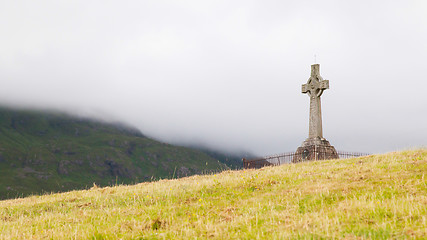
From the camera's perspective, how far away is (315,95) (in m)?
31.8

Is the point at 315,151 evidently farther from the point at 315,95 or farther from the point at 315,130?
the point at 315,95

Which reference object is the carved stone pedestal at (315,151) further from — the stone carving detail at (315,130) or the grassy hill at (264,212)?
the grassy hill at (264,212)

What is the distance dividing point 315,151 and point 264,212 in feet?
67.6

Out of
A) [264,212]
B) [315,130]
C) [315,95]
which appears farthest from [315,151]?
[264,212]

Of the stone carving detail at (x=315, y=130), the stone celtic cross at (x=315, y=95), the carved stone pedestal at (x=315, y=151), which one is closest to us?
the carved stone pedestal at (x=315, y=151)

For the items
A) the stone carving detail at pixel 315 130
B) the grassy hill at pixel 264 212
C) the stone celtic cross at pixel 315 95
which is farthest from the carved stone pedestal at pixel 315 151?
the grassy hill at pixel 264 212

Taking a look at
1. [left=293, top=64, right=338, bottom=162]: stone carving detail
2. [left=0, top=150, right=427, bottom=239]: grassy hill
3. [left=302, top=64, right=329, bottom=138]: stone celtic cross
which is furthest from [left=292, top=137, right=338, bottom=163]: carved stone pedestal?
[left=0, top=150, right=427, bottom=239]: grassy hill

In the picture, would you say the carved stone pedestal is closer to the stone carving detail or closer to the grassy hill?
the stone carving detail

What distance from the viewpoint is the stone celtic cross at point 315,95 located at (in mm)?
30737

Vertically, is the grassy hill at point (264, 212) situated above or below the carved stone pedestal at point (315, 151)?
below

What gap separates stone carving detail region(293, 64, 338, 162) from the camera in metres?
28.8

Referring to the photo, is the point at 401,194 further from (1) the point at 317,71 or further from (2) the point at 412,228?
(1) the point at 317,71

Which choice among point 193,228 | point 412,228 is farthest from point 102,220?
point 412,228

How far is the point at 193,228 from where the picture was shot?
25.6 ft
